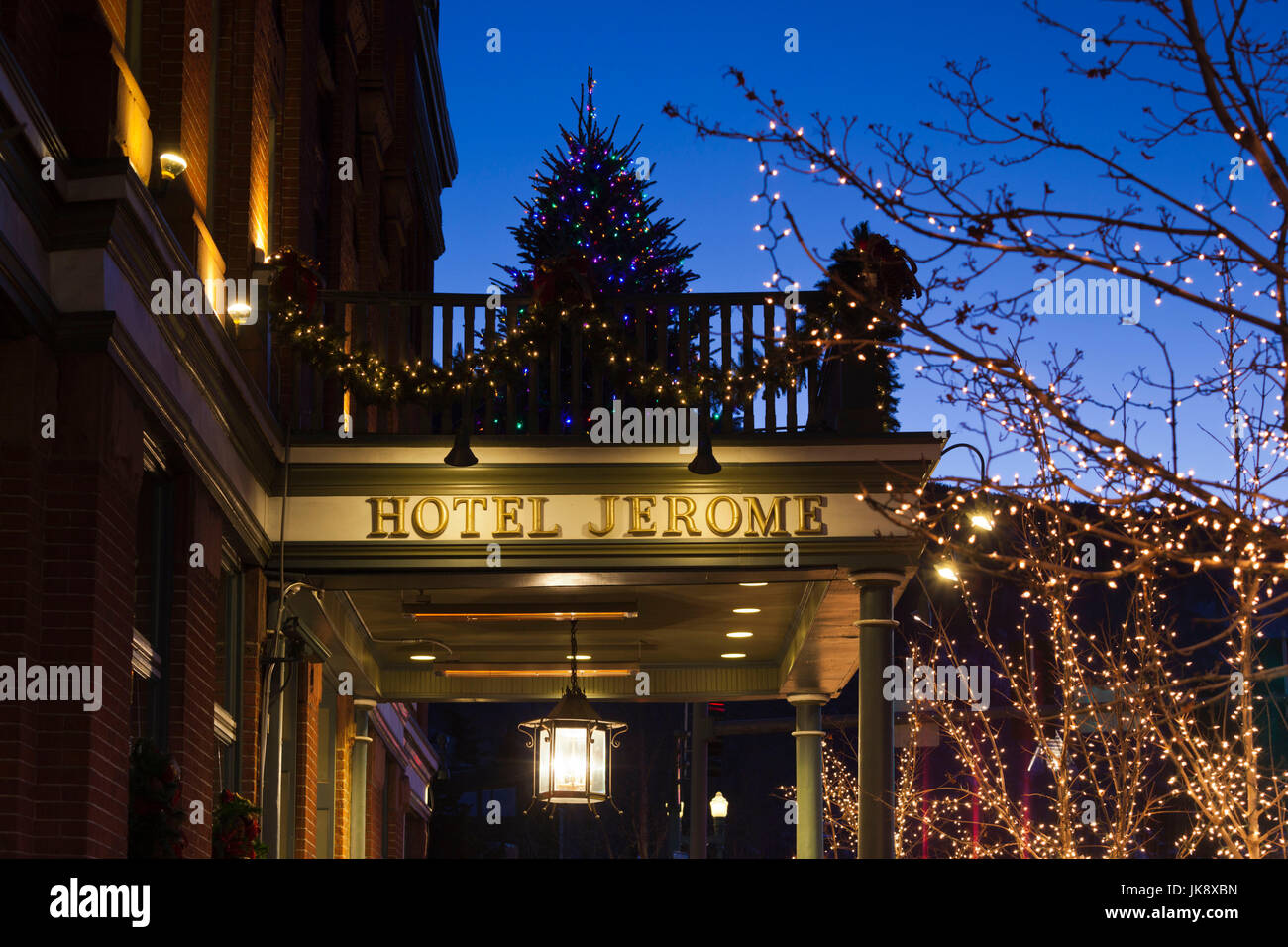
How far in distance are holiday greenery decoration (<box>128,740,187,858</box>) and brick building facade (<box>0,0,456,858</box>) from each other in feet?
1.60

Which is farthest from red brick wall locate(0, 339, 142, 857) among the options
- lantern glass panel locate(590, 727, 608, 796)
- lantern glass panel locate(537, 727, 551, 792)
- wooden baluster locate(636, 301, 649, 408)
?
lantern glass panel locate(590, 727, 608, 796)

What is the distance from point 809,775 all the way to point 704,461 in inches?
227

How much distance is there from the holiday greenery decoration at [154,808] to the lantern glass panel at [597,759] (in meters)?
5.74

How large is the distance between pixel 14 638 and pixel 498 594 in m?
7.09

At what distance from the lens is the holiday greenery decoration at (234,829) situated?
10.4 metres

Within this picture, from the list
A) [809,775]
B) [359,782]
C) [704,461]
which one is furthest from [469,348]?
[359,782]

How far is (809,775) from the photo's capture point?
16.5 metres

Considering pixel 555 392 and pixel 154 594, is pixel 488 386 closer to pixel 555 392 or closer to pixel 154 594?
pixel 555 392

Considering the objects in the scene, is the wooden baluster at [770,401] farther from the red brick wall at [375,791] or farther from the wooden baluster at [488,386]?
Result: the red brick wall at [375,791]

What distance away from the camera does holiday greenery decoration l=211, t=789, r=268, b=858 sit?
10383mm

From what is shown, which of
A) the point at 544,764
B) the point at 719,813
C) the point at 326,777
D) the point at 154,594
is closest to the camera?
the point at 154,594

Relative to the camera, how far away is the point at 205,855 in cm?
991

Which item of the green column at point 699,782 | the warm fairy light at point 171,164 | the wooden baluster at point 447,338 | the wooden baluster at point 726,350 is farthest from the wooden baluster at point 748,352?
the green column at point 699,782
